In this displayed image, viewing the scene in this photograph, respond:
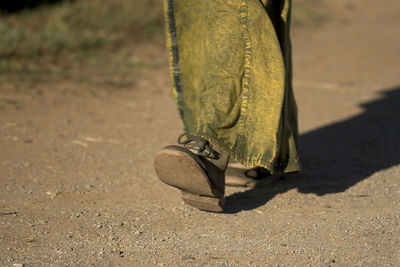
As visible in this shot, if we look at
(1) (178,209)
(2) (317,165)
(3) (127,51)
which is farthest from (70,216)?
(3) (127,51)

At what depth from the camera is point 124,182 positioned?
3.06 meters

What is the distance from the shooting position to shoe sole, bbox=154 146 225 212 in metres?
2.32

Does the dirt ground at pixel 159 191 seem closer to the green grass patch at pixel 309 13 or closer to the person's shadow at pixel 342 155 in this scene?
the person's shadow at pixel 342 155

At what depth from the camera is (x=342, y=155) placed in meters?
3.67

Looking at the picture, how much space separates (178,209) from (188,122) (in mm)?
439

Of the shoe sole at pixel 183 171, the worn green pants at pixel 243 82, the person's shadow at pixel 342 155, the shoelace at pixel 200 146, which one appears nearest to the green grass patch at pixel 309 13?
the person's shadow at pixel 342 155

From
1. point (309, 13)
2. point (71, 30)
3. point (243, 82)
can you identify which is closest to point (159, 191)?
point (243, 82)

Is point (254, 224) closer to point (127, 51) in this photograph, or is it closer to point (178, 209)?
point (178, 209)

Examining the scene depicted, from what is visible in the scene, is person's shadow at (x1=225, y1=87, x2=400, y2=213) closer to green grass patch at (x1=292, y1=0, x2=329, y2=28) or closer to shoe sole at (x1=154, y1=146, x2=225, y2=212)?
shoe sole at (x1=154, y1=146, x2=225, y2=212)

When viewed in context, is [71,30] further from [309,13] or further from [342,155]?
[309,13]

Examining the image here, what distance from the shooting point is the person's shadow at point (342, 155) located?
118 inches

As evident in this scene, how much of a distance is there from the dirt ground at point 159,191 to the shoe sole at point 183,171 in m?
0.19

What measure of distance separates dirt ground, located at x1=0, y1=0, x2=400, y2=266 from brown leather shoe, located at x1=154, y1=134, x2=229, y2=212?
12 centimetres

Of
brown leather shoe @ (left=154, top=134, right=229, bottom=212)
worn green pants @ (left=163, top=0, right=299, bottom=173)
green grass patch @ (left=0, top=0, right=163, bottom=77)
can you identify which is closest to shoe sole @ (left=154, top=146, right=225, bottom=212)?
brown leather shoe @ (left=154, top=134, right=229, bottom=212)
